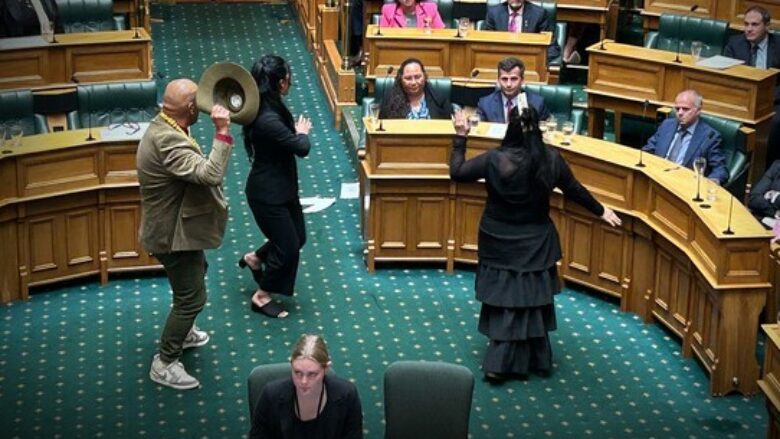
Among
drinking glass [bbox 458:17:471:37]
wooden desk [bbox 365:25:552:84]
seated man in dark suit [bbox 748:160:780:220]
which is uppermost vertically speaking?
drinking glass [bbox 458:17:471:37]

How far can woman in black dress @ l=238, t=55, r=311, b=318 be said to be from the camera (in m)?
7.57

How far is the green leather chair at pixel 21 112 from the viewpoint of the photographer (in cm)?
934

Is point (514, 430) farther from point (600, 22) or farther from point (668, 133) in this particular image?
point (600, 22)

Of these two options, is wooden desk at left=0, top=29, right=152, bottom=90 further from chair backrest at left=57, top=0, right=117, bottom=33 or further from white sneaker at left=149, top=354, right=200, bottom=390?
white sneaker at left=149, top=354, right=200, bottom=390

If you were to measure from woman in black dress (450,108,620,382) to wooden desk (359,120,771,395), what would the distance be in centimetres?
62

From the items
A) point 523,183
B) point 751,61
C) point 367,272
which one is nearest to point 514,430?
point 523,183

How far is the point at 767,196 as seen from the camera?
838 cm

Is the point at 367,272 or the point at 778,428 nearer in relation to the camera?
the point at 778,428

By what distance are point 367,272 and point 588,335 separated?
151cm

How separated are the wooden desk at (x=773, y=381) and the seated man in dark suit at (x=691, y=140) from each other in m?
2.54

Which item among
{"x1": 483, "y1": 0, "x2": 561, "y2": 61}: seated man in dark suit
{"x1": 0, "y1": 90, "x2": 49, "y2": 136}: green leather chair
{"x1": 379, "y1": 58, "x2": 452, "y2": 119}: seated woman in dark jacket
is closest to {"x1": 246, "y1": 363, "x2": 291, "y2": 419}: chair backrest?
{"x1": 379, "y1": 58, "x2": 452, "y2": 119}: seated woman in dark jacket

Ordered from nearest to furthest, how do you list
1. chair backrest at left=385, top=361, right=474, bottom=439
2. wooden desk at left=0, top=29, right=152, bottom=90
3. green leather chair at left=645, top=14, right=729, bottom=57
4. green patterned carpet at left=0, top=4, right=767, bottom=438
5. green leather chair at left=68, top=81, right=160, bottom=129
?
chair backrest at left=385, top=361, right=474, bottom=439 < green patterned carpet at left=0, top=4, right=767, bottom=438 < green leather chair at left=68, top=81, right=160, bottom=129 < wooden desk at left=0, top=29, right=152, bottom=90 < green leather chair at left=645, top=14, right=729, bottom=57

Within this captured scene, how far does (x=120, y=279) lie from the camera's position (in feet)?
28.3

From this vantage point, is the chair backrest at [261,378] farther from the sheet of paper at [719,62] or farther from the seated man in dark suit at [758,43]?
the seated man in dark suit at [758,43]
